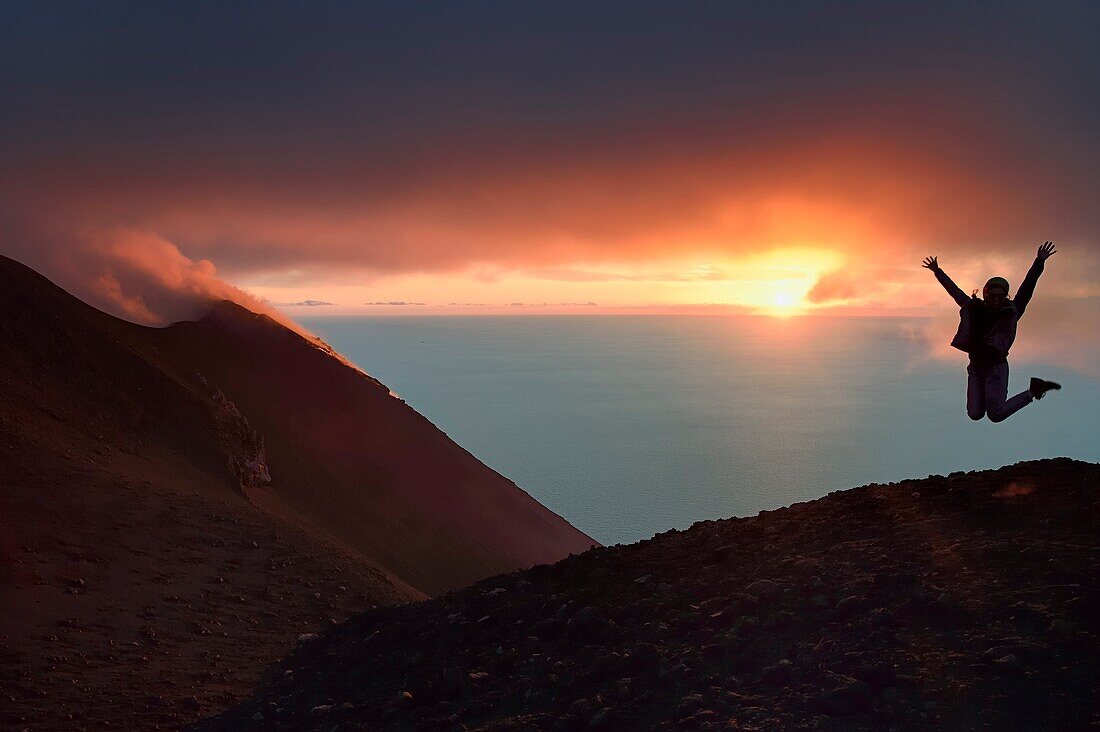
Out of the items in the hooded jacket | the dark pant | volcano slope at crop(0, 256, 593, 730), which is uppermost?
the hooded jacket

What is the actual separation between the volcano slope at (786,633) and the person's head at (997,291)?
2.53 m

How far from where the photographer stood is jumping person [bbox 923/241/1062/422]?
10023mm

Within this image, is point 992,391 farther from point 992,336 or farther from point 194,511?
point 194,511

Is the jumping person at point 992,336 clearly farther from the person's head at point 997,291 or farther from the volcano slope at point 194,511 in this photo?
the volcano slope at point 194,511

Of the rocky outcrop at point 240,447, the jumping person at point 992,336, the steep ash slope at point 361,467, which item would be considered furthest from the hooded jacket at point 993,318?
the steep ash slope at point 361,467

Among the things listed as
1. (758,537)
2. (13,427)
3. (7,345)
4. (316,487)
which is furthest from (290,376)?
(758,537)

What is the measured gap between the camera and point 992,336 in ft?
33.4

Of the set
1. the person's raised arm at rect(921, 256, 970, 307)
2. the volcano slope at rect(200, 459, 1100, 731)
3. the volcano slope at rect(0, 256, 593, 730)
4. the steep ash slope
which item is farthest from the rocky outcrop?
the person's raised arm at rect(921, 256, 970, 307)

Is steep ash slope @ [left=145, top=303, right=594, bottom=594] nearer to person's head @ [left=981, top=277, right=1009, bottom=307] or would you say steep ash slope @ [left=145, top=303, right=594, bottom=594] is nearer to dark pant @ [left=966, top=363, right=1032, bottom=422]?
dark pant @ [left=966, top=363, right=1032, bottom=422]

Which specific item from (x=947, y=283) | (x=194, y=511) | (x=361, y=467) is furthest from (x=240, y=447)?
(x=947, y=283)

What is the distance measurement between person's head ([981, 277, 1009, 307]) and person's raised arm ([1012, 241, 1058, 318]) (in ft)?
0.71

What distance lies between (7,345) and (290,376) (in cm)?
2525

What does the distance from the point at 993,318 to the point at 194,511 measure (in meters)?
22.5

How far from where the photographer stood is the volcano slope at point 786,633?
6332 mm
